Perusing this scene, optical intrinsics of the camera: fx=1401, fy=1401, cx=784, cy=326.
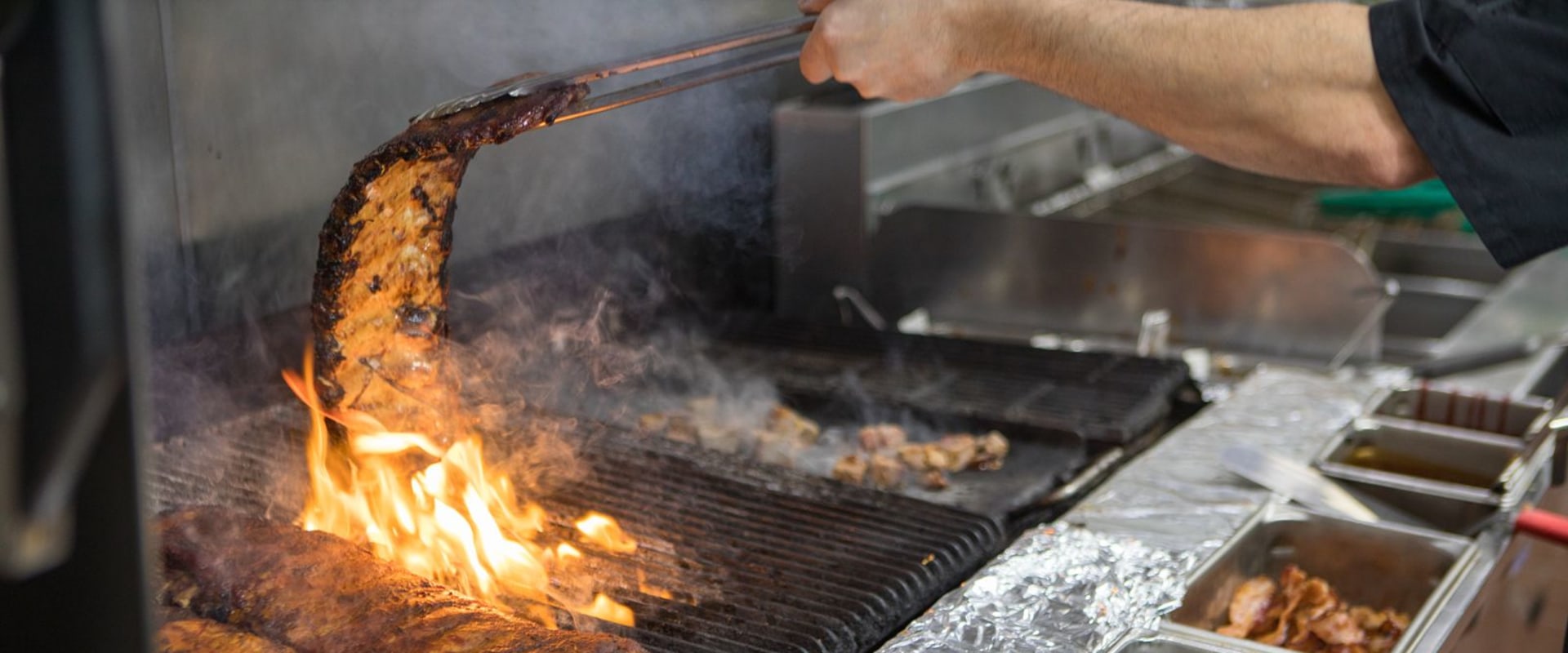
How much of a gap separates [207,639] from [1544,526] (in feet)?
6.47

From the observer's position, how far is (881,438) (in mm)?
3021

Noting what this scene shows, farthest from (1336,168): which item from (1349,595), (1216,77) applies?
(1349,595)

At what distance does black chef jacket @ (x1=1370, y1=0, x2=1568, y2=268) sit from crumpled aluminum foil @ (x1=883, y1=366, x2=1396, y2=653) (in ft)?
2.31

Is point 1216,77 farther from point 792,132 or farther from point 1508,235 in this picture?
point 792,132

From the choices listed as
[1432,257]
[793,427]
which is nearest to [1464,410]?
[793,427]

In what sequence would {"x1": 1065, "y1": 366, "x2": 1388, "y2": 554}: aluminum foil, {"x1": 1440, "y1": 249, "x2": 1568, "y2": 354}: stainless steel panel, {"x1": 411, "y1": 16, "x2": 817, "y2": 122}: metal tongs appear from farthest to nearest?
{"x1": 1440, "y1": 249, "x2": 1568, "y2": 354}: stainless steel panel → {"x1": 1065, "y1": 366, "x2": 1388, "y2": 554}: aluminum foil → {"x1": 411, "y1": 16, "x2": 817, "y2": 122}: metal tongs

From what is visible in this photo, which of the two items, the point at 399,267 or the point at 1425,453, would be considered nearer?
the point at 399,267

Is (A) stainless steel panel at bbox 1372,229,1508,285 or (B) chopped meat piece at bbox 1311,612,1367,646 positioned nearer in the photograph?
(B) chopped meat piece at bbox 1311,612,1367,646

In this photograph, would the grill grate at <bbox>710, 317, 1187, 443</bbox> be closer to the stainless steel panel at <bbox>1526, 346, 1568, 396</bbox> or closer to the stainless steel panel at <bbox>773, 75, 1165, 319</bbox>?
the stainless steel panel at <bbox>773, 75, 1165, 319</bbox>

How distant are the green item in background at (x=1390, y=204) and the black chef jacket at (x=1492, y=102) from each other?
4203mm

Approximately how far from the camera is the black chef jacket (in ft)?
6.01

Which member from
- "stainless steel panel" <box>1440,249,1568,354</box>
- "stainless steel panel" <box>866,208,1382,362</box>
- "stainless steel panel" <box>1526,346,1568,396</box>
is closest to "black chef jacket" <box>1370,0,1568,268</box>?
"stainless steel panel" <box>866,208,1382,362</box>

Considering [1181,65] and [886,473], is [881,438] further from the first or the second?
[1181,65]

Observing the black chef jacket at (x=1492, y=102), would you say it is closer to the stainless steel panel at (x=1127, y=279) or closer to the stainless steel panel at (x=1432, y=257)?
the stainless steel panel at (x=1127, y=279)
